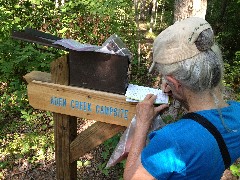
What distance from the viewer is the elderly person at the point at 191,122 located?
4.15 feet

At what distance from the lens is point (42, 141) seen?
4871 mm

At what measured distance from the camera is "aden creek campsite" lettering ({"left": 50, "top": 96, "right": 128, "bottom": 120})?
200 cm

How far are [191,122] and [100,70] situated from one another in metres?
0.84

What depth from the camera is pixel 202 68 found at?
138cm

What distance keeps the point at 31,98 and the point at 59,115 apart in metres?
0.28

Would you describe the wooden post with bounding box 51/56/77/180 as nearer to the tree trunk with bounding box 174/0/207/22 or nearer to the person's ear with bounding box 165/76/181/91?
the person's ear with bounding box 165/76/181/91

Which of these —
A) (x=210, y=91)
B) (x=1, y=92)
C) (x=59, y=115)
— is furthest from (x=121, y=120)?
(x=1, y=92)

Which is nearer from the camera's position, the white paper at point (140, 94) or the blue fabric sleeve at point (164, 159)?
Result: the blue fabric sleeve at point (164, 159)

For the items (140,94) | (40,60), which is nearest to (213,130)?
(140,94)

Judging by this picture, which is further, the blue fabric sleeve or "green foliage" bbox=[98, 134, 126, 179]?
"green foliage" bbox=[98, 134, 126, 179]

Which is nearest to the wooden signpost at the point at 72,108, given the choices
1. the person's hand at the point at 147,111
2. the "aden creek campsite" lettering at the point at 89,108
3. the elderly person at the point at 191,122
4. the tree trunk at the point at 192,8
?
the "aden creek campsite" lettering at the point at 89,108

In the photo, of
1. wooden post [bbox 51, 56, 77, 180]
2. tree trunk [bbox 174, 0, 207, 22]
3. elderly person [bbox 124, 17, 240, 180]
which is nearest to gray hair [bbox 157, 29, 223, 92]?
elderly person [bbox 124, 17, 240, 180]

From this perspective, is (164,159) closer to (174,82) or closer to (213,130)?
(213,130)

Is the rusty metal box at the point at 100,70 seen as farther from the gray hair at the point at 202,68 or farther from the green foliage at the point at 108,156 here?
the green foliage at the point at 108,156
